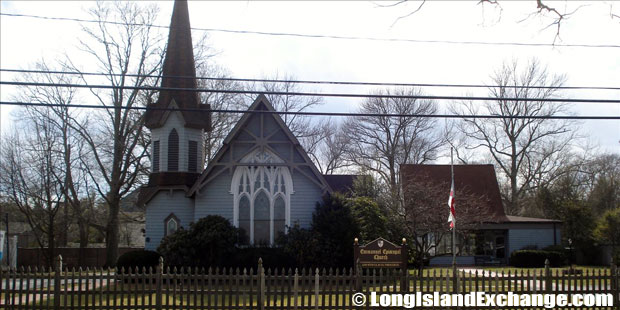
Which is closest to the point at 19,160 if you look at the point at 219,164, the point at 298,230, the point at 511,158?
the point at 219,164

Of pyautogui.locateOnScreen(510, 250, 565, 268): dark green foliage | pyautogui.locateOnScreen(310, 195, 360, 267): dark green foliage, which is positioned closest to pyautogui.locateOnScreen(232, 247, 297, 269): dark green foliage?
pyautogui.locateOnScreen(310, 195, 360, 267): dark green foliage

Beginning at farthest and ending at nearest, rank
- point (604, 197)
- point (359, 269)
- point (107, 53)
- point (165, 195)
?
point (604, 197) → point (107, 53) → point (165, 195) → point (359, 269)

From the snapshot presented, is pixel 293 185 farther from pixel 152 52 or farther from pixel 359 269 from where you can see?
pixel 152 52

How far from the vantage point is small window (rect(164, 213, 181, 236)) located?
27141 mm

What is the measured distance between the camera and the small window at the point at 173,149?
1101 inches

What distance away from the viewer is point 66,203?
40.2m

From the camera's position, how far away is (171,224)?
27250 millimetres

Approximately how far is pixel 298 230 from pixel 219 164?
14.5ft

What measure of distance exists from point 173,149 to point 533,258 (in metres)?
22.6

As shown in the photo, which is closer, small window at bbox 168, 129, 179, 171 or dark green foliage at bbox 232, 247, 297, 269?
dark green foliage at bbox 232, 247, 297, 269

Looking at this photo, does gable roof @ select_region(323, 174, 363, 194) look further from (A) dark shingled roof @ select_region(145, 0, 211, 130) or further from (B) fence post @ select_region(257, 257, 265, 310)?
(B) fence post @ select_region(257, 257, 265, 310)

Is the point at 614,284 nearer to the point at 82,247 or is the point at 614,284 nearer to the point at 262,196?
the point at 262,196

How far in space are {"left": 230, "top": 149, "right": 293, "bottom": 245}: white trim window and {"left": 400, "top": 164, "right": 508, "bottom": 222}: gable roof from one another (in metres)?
15.1

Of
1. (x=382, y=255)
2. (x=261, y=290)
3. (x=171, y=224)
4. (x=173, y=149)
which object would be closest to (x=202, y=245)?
(x=171, y=224)
